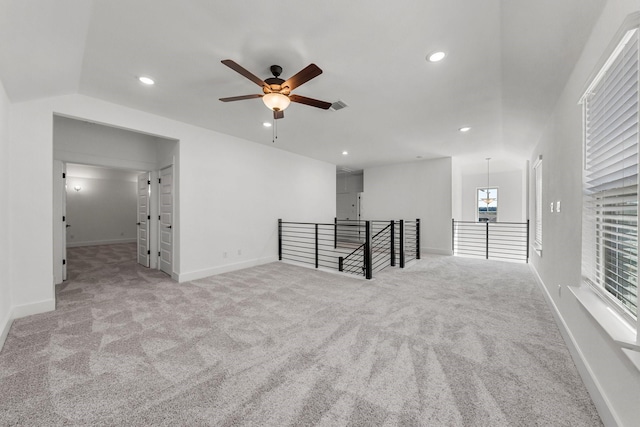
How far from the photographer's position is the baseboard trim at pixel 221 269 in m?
4.09

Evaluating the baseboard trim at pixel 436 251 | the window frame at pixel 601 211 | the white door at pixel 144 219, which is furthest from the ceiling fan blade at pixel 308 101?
the baseboard trim at pixel 436 251

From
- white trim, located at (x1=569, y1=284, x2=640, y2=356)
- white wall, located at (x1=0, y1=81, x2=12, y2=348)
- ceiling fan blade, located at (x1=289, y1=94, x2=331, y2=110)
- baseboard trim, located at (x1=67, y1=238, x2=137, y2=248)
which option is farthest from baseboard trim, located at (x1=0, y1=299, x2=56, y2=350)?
baseboard trim, located at (x1=67, y1=238, x2=137, y2=248)

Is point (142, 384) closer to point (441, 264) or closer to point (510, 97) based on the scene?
point (510, 97)

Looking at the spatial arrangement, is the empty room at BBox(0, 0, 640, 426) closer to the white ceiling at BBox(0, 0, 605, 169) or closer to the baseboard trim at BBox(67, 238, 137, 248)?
the white ceiling at BBox(0, 0, 605, 169)

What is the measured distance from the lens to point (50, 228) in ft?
9.70

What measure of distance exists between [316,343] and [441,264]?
14.2 ft

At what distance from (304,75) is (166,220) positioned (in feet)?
12.9

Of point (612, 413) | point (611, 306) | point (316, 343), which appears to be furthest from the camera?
point (316, 343)

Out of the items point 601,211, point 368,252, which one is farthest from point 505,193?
point 601,211

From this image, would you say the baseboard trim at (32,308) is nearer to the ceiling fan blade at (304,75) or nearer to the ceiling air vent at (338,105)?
the ceiling fan blade at (304,75)

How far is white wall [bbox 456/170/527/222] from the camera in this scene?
8.16m

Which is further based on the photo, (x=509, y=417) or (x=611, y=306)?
(x=611, y=306)

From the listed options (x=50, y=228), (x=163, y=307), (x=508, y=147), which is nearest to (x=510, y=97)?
(x=508, y=147)

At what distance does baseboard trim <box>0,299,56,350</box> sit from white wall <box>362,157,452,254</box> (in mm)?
7369
